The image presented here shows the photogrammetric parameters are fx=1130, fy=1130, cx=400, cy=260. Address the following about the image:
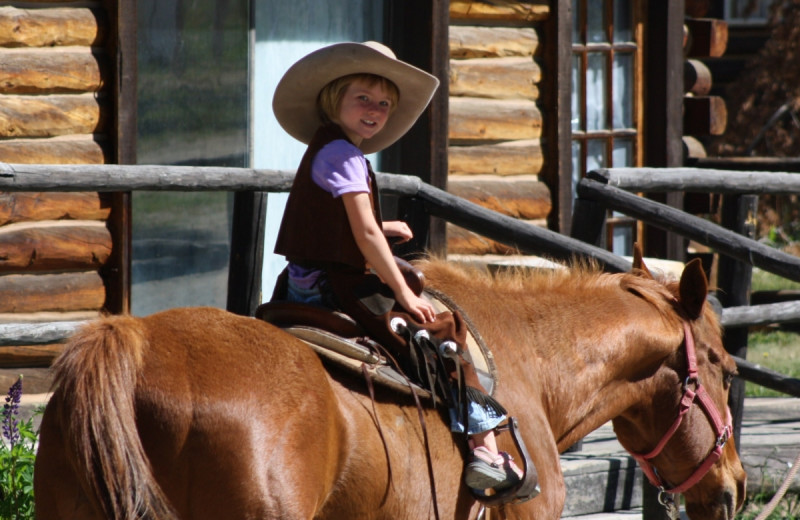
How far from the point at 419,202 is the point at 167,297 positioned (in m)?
1.66

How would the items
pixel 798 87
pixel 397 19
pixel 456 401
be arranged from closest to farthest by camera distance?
1. pixel 456 401
2. pixel 397 19
3. pixel 798 87

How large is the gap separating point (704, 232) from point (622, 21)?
11.0 feet

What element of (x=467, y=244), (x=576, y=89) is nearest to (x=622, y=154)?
(x=576, y=89)

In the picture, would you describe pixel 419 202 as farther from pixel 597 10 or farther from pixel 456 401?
pixel 597 10

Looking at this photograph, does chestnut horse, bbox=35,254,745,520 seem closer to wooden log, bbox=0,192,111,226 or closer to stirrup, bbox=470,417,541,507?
stirrup, bbox=470,417,541,507

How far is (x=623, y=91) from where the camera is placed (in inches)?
330

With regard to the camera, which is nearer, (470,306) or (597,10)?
(470,306)

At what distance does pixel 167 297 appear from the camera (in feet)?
20.6

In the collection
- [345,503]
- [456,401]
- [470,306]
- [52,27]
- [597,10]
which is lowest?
[345,503]

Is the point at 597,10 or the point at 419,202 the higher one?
the point at 597,10

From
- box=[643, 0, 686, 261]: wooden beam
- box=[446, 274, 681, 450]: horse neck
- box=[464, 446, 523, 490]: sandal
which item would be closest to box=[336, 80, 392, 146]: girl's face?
box=[446, 274, 681, 450]: horse neck

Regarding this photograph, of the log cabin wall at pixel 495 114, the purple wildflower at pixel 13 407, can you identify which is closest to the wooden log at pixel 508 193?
the log cabin wall at pixel 495 114

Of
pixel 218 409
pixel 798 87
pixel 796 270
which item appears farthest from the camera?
pixel 798 87

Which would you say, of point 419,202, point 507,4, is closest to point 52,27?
point 419,202
